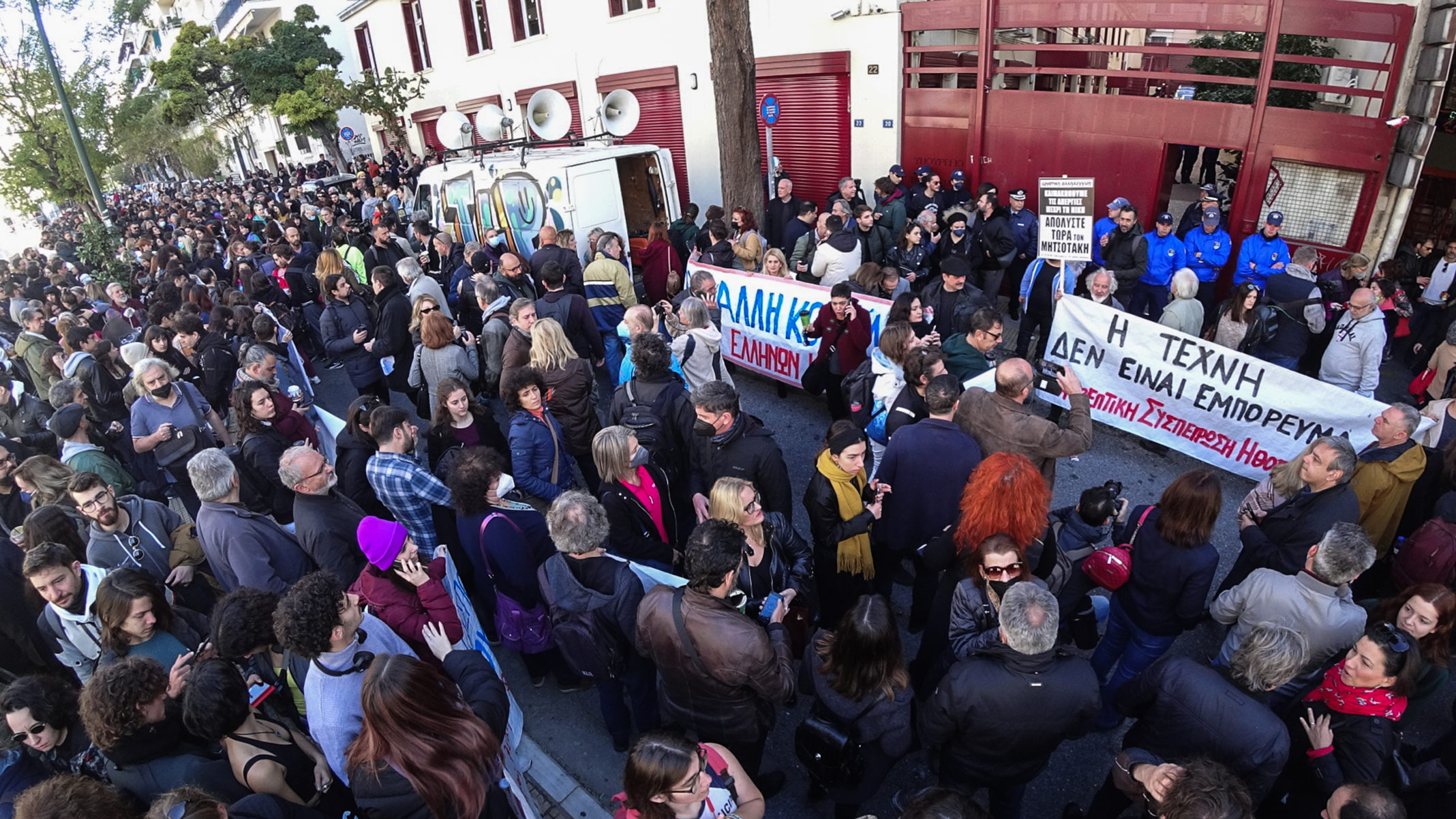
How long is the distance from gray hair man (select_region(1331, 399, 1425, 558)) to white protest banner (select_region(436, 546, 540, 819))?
410 centimetres

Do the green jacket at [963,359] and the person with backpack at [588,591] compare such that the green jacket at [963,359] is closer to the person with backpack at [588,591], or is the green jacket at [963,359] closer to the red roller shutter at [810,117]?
the person with backpack at [588,591]

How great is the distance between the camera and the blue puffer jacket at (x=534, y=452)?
4.39 meters

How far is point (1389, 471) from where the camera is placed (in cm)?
382

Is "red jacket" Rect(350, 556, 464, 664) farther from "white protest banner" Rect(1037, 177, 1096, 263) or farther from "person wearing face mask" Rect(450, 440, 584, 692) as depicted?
"white protest banner" Rect(1037, 177, 1096, 263)

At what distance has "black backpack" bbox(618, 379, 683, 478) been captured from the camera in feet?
14.7

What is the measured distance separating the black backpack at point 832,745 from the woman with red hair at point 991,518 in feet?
1.96

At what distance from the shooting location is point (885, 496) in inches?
154

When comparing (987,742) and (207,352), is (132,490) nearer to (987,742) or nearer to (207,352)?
(207,352)

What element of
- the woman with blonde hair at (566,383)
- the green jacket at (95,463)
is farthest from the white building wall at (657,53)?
the green jacket at (95,463)

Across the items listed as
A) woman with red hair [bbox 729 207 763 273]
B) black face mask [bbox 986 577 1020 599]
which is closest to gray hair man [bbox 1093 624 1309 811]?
black face mask [bbox 986 577 1020 599]

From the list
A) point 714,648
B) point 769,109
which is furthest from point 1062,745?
point 769,109

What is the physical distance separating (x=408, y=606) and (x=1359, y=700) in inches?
147

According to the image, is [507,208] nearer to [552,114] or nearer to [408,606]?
[552,114]

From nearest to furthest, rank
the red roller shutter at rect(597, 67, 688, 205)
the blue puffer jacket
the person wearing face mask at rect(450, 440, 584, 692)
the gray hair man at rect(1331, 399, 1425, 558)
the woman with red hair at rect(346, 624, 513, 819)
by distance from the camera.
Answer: the woman with red hair at rect(346, 624, 513, 819) → the person wearing face mask at rect(450, 440, 584, 692) → the gray hair man at rect(1331, 399, 1425, 558) → the blue puffer jacket → the red roller shutter at rect(597, 67, 688, 205)
